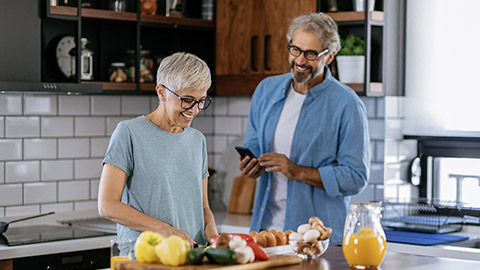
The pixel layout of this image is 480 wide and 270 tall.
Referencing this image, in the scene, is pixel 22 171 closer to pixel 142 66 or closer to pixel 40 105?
pixel 40 105

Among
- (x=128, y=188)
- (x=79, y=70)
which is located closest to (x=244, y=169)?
(x=128, y=188)

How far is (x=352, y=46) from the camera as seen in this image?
409 centimetres

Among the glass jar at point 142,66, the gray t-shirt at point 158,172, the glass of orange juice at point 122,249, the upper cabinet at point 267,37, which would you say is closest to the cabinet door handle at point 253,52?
the upper cabinet at point 267,37

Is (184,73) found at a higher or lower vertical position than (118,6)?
lower

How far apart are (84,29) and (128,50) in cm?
27

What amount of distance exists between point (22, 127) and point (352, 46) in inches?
71.1

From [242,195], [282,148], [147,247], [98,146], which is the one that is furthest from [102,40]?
[147,247]

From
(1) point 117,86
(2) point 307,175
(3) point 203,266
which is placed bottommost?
(3) point 203,266

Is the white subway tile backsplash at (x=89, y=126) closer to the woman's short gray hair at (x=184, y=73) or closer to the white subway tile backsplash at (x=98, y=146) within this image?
the white subway tile backsplash at (x=98, y=146)

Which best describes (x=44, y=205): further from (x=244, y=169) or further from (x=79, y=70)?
(x=244, y=169)

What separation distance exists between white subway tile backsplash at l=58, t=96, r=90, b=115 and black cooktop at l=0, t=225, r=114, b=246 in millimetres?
677

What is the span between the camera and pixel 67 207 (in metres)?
4.34

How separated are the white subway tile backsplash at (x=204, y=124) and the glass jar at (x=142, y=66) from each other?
55 cm

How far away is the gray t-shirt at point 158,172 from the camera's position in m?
2.51
